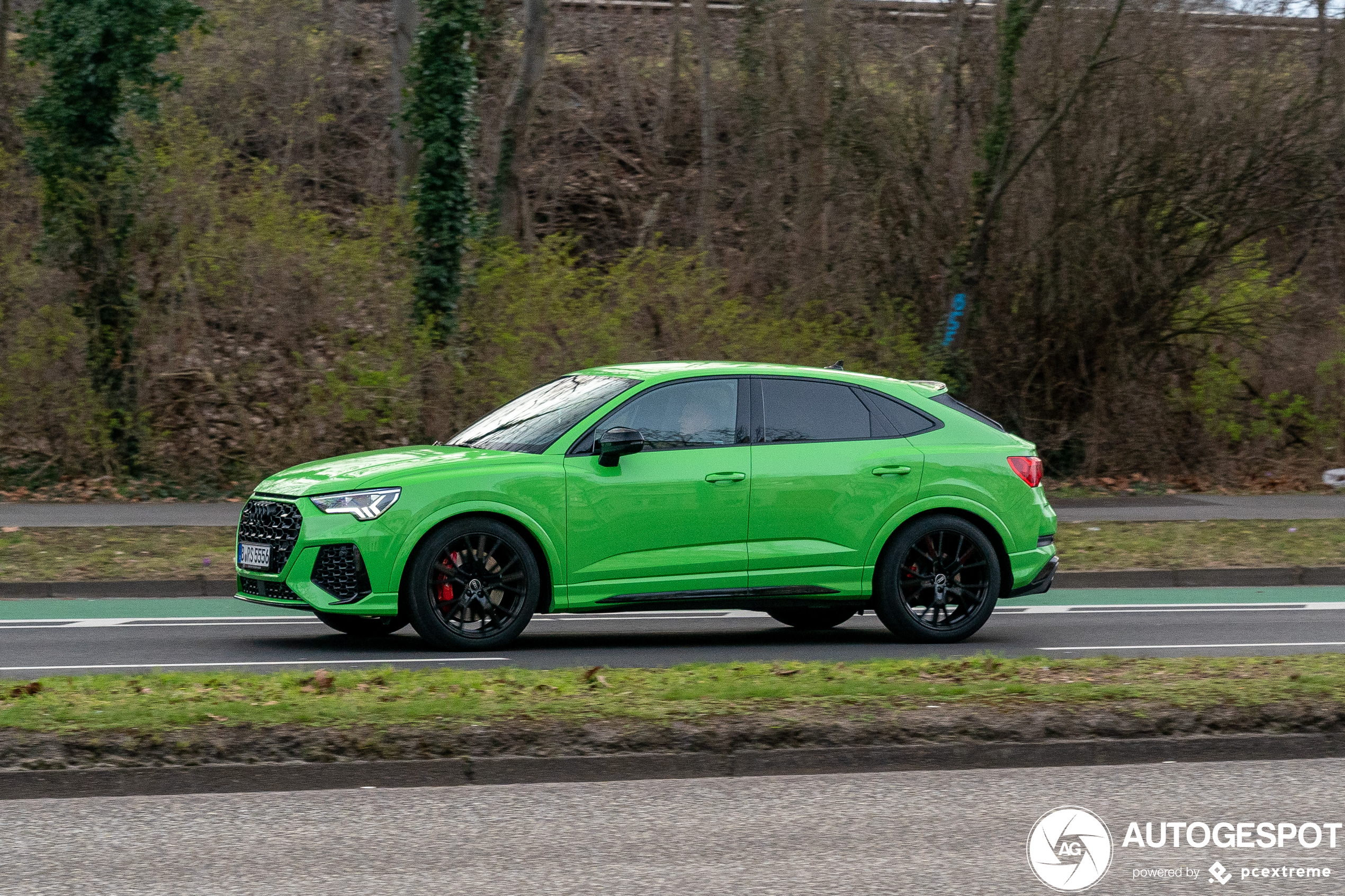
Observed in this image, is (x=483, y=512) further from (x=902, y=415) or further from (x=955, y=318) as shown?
(x=955, y=318)

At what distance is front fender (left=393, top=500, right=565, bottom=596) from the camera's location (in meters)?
8.98

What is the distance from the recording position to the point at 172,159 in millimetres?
20641

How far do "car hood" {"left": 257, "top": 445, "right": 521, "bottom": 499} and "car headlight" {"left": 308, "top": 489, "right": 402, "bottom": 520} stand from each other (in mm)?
40

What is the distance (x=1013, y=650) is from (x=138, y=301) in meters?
13.8

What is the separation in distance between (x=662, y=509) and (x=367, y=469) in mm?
1775

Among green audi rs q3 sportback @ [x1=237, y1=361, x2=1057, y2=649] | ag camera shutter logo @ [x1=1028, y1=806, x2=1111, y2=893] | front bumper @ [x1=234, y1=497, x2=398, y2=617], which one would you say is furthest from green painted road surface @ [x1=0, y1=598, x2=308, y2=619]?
ag camera shutter logo @ [x1=1028, y1=806, x2=1111, y2=893]

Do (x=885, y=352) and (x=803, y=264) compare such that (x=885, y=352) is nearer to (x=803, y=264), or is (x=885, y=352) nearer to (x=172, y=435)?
(x=803, y=264)

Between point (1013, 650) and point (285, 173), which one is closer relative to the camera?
point (1013, 650)

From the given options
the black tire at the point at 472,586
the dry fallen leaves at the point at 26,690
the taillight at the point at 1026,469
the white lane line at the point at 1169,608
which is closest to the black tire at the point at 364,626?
the black tire at the point at 472,586

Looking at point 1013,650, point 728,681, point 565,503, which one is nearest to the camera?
point 728,681

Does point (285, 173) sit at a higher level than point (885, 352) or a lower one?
higher

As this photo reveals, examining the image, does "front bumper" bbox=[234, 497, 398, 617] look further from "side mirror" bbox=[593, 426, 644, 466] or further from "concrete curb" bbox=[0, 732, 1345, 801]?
"concrete curb" bbox=[0, 732, 1345, 801]

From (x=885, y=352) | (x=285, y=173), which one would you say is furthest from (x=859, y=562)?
(x=285, y=173)

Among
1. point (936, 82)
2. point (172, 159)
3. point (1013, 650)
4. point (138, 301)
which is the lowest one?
point (1013, 650)
